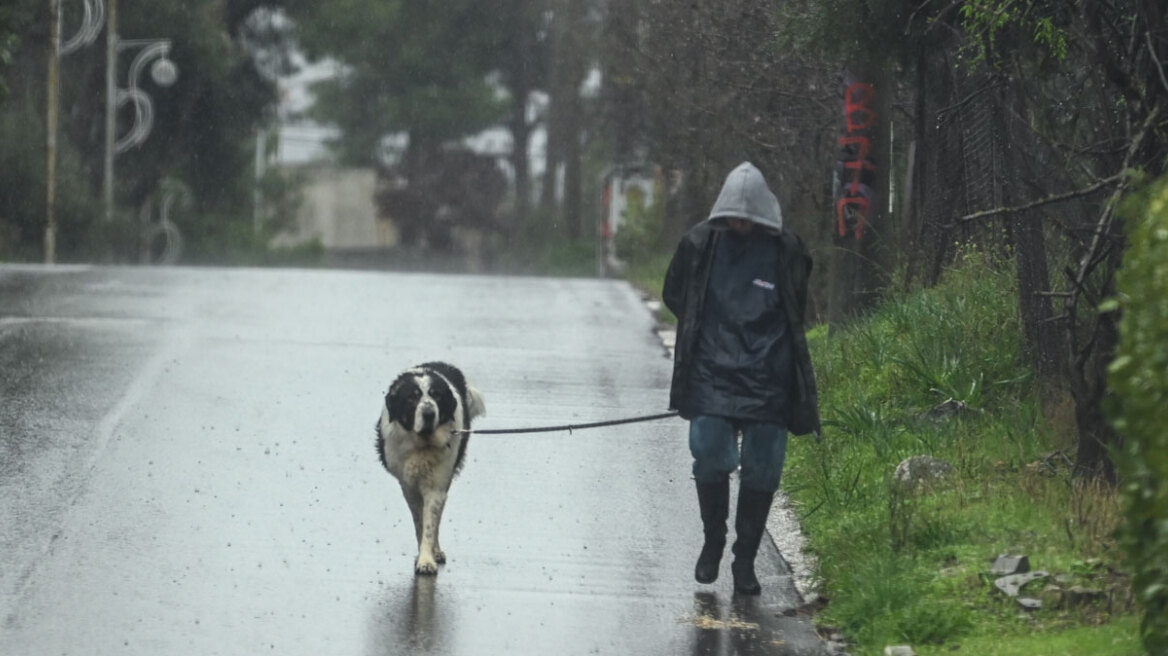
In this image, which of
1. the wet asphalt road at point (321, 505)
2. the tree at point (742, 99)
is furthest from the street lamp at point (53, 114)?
the wet asphalt road at point (321, 505)

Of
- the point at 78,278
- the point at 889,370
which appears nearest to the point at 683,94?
the point at 78,278

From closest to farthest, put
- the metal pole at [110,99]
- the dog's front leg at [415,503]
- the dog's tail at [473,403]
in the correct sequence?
the dog's front leg at [415,503]
the dog's tail at [473,403]
the metal pole at [110,99]

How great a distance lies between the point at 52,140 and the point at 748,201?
34.0 metres

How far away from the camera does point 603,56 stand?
34531mm

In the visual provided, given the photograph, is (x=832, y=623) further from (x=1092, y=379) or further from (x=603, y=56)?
(x=603, y=56)

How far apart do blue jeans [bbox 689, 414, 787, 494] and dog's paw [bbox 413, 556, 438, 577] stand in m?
1.28

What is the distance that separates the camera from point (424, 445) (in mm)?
9125

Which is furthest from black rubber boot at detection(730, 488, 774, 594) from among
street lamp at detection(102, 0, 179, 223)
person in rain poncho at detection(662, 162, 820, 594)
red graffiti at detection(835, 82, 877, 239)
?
street lamp at detection(102, 0, 179, 223)

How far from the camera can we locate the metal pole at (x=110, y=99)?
4550 centimetres

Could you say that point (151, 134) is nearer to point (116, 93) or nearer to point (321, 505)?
point (116, 93)

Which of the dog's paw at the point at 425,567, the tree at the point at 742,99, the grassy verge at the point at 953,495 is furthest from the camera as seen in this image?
the tree at the point at 742,99

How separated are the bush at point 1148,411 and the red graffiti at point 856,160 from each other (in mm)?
8358

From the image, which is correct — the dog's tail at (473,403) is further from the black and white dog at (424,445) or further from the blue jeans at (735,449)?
the blue jeans at (735,449)

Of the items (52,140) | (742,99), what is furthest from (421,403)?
(52,140)
